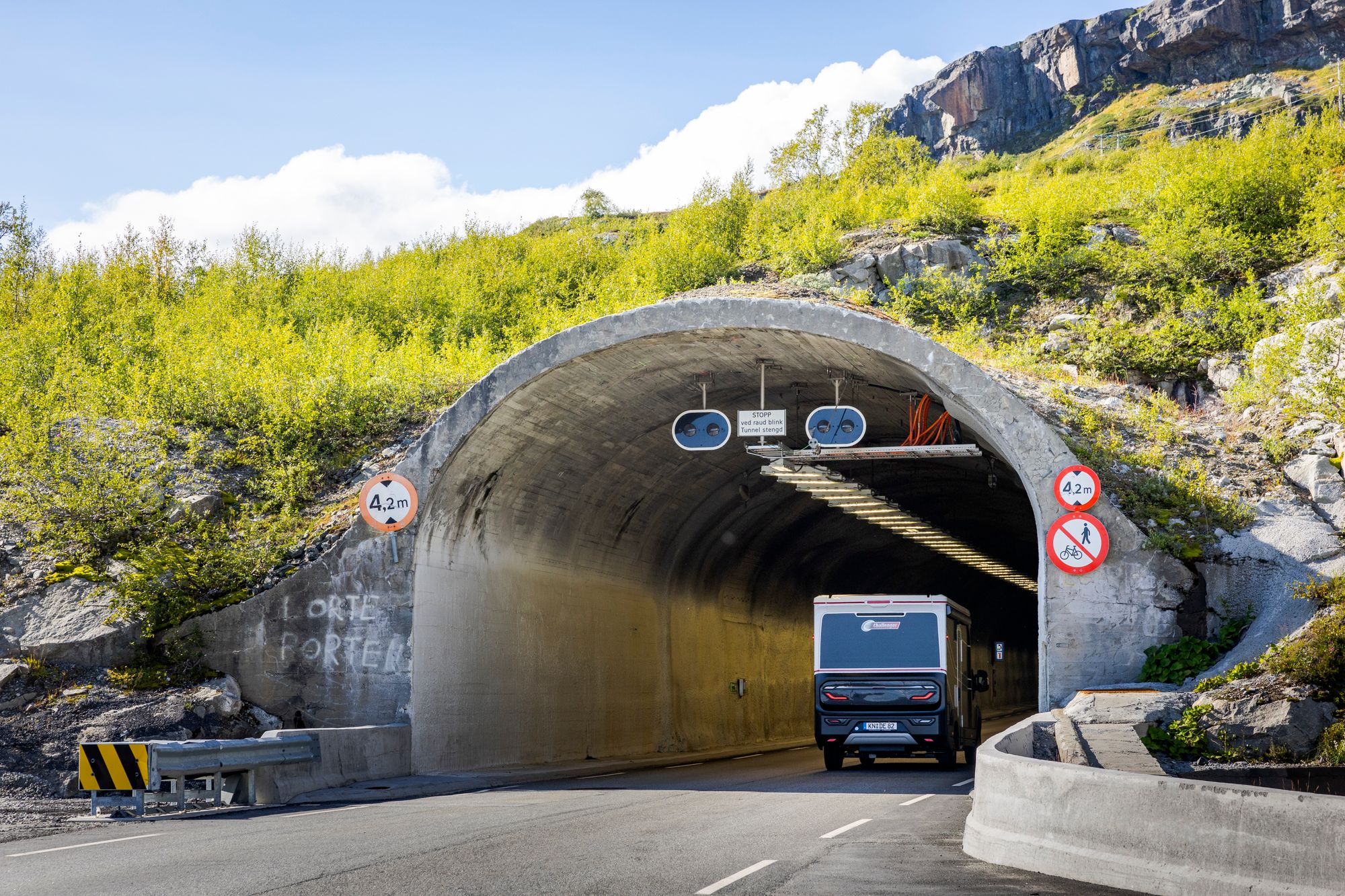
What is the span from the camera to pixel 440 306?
41281mm

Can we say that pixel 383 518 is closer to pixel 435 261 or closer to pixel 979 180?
pixel 435 261

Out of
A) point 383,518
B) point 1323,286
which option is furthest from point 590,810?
point 1323,286

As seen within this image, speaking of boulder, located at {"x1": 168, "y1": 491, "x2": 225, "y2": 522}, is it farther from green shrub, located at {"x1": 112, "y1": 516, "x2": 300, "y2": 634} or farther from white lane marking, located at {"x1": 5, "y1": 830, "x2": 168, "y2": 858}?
white lane marking, located at {"x1": 5, "y1": 830, "x2": 168, "y2": 858}

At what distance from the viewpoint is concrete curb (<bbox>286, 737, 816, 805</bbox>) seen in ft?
48.5

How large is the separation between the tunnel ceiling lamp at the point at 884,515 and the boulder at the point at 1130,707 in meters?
6.98

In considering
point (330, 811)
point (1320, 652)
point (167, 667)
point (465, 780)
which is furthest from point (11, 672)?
point (1320, 652)

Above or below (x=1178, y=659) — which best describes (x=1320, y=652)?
above

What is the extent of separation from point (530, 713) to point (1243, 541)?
1162 centimetres

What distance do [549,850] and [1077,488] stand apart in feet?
30.1

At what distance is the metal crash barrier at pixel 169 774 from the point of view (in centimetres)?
1296

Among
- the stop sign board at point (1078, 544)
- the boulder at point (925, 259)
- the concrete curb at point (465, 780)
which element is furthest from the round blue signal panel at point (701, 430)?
the boulder at point (925, 259)

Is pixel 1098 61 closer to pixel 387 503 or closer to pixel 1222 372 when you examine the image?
pixel 1222 372

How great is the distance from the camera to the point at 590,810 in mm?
13227

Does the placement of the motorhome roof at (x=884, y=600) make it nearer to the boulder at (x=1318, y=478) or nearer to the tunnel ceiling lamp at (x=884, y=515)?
the tunnel ceiling lamp at (x=884, y=515)
